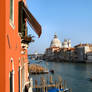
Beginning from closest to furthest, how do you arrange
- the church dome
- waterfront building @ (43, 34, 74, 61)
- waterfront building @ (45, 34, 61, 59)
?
waterfront building @ (43, 34, 74, 61) < waterfront building @ (45, 34, 61, 59) < the church dome

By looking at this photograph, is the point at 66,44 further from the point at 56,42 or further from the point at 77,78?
the point at 77,78

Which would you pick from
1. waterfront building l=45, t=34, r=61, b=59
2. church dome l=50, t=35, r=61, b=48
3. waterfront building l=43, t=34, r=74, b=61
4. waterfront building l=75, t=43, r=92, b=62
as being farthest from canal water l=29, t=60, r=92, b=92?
church dome l=50, t=35, r=61, b=48

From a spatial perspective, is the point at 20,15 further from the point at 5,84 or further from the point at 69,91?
the point at 69,91

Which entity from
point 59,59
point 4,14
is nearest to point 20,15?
point 4,14

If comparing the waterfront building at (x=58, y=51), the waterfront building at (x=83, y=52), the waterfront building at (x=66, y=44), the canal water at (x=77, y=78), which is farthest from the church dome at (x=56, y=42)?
the canal water at (x=77, y=78)

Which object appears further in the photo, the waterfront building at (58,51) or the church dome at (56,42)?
the church dome at (56,42)

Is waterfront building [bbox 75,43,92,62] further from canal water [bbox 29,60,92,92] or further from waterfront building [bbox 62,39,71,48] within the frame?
waterfront building [bbox 62,39,71,48]

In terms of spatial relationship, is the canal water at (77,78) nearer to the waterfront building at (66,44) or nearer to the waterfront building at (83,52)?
the waterfront building at (83,52)

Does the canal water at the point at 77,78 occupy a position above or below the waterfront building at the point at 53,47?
below

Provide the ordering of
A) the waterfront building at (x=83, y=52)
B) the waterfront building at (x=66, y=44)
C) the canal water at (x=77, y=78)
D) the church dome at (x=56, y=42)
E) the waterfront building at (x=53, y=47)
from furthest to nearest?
the waterfront building at (x=66, y=44) → the church dome at (x=56, y=42) → the waterfront building at (x=53, y=47) → the waterfront building at (x=83, y=52) → the canal water at (x=77, y=78)

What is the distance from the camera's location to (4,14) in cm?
172

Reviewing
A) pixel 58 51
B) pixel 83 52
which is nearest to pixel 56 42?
pixel 58 51

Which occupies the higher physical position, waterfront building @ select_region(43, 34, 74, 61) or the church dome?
the church dome

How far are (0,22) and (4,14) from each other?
102 millimetres
